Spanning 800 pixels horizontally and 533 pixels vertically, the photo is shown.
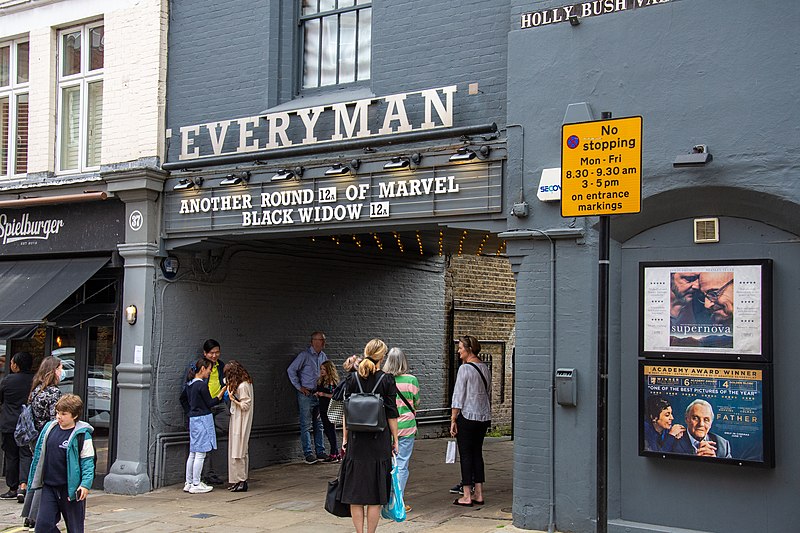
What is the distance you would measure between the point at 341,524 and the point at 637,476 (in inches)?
122

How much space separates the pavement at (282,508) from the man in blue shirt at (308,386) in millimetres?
402

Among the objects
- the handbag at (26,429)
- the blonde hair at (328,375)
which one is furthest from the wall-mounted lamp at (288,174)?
the handbag at (26,429)

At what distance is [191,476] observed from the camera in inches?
465

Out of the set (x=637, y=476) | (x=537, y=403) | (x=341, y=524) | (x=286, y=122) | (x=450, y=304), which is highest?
(x=286, y=122)

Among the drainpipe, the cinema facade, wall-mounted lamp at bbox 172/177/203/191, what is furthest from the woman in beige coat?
the drainpipe

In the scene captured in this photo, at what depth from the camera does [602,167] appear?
6160 millimetres

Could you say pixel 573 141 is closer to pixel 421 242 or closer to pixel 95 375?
pixel 421 242

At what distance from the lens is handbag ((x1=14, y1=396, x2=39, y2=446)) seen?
35.7 ft

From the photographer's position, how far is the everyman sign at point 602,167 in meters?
6.05

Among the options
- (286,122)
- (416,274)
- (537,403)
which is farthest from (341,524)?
(416,274)

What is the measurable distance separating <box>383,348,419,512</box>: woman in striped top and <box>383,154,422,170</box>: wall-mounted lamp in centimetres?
198

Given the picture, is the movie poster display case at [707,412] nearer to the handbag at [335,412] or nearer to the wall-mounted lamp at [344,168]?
the handbag at [335,412]

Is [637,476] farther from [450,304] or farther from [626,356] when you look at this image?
[450,304]

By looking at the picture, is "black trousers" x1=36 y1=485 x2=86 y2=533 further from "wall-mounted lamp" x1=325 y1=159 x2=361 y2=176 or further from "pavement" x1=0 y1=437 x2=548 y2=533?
"wall-mounted lamp" x1=325 y1=159 x2=361 y2=176
